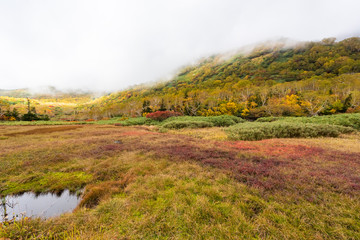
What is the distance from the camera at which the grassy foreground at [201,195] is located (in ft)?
10.3

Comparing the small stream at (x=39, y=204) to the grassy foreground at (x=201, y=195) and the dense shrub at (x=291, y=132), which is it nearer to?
the grassy foreground at (x=201, y=195)

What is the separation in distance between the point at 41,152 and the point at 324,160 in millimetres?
18388

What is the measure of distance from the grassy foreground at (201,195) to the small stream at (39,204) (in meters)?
0.41

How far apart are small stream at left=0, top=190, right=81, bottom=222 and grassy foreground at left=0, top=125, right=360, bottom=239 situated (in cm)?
41

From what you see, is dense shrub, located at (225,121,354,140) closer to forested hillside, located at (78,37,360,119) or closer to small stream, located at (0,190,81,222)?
small stream, located at (0,190,81,222)

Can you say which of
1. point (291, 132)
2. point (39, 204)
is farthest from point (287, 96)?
point (39, 204)

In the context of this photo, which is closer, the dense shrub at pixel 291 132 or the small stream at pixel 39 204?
the small stream at pixel 39 204

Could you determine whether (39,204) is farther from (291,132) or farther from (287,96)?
(287,96)

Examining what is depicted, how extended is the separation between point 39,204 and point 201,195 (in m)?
5.78

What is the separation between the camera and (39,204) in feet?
15.4

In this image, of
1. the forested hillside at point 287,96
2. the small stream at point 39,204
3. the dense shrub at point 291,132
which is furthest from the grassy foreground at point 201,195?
the forested hillside at point 287,96

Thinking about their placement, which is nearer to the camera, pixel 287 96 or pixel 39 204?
pixel 39 204

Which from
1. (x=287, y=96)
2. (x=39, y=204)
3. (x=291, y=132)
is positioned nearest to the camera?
(x=39, y=204)

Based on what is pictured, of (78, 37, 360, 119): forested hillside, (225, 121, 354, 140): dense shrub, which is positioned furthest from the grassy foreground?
(78, 37, 360, 119): forested hillside
